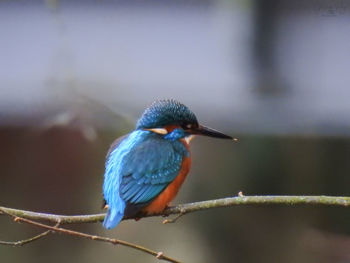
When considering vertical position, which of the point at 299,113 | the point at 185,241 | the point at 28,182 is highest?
the point at 299,113

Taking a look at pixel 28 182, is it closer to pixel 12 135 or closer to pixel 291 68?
pixel 12 135

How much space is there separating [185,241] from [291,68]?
3.78 feet

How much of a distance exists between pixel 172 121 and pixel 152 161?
179 millimetres

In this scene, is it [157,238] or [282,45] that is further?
[282,45]

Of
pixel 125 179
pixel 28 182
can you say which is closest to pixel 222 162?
pixel 28 182

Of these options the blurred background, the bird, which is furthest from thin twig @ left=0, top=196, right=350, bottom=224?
the blurred background

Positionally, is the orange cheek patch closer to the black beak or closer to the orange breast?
the black beak

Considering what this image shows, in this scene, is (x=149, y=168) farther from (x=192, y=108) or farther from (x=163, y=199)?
(x=192, y=108)

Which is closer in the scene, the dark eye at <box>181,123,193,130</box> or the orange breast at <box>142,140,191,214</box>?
the orange breast at <box>142,140,191,214</box>

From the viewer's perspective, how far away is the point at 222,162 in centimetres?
418

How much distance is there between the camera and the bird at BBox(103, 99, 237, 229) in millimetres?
2840

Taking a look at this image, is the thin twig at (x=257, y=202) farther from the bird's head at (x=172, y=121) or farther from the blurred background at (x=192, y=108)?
the blurred background at (x=192, y=108)

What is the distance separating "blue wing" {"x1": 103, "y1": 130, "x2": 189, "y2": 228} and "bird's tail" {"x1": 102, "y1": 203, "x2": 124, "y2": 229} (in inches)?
0.5

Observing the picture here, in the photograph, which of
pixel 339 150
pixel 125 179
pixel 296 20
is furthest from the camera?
pixel 296 20
